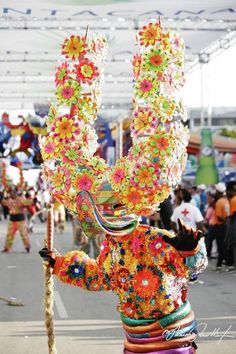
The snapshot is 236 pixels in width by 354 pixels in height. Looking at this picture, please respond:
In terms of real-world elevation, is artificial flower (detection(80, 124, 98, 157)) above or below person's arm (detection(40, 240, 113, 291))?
above

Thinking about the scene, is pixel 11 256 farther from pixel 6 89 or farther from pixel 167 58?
pixel 6 89

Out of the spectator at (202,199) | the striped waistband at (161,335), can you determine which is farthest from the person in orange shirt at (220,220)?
the striped waistband at (161,335)

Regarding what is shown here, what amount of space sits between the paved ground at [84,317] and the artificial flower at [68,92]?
3.61 meters

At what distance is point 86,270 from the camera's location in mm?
6250

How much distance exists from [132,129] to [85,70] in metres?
0.56

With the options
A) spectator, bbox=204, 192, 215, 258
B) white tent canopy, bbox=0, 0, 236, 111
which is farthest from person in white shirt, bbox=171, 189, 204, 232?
white tent canopy, bbox=0, 0, 236, 111

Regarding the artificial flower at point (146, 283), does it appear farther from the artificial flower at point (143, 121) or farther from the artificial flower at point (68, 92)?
the artificial flower at point (68, 92)

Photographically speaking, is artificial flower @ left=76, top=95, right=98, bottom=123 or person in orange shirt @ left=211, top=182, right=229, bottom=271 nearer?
artificial flower @ left=76, top=95, right=98, bottom=123

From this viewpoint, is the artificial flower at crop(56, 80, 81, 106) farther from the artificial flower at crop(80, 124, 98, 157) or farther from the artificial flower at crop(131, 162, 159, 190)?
the artificial flower at crop(131, 162, 159, 190)

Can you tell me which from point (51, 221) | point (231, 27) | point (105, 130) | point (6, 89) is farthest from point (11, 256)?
point (105, 130)

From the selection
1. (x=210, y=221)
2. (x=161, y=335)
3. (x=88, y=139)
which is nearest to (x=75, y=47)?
(x=88, y=139)

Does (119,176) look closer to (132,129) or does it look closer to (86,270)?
(132,129)

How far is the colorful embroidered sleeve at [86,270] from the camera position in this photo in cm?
616

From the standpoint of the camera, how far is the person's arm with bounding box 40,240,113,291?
616cm
